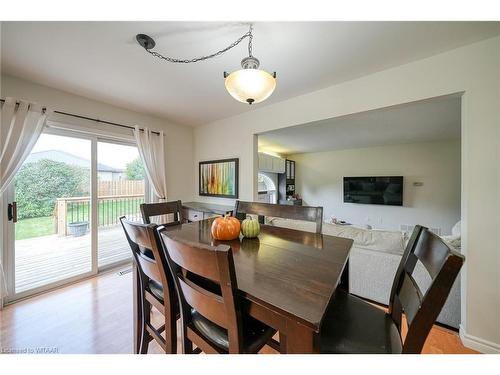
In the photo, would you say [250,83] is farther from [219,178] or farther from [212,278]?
[219,178]

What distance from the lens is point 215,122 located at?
3348 mm

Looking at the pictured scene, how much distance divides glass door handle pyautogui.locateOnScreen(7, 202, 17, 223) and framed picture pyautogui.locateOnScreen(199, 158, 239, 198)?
2.21 metres

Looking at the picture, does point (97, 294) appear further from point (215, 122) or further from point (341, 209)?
point (341, 209)

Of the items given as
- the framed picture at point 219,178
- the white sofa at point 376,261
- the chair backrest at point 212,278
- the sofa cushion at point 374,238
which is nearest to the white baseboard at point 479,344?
the white sofa at point 376,261

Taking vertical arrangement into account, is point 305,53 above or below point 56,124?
above

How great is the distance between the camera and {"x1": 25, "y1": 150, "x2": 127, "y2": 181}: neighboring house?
2.11 metres

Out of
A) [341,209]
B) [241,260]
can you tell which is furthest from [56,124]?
[341,209]

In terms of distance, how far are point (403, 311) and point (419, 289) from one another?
19 centimetres

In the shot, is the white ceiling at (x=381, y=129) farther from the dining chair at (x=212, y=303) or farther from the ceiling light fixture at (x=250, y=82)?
the dining chair at (x=212, y=303)

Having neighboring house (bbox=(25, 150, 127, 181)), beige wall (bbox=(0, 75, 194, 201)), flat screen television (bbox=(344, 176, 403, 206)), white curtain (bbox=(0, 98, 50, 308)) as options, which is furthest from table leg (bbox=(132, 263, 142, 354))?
flat screen television (bbox=(344, 176, 403, 206))

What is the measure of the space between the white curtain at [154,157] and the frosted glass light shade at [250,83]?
7.12 ft

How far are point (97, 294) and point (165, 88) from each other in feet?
7.81

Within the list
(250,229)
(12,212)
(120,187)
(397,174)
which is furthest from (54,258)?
(397,174)

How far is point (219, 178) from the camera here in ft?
10.7
